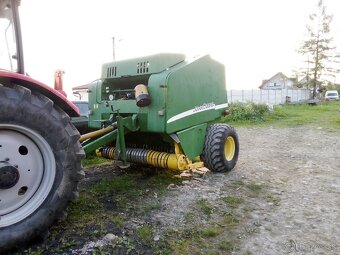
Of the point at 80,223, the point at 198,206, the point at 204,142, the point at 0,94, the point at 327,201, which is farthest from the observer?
the point at 204,142

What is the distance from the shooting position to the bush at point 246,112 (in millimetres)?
16125

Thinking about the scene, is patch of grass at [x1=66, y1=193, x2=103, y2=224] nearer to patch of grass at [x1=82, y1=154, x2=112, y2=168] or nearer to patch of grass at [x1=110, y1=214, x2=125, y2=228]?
patch of grass at [x1=110, y1=214, x2=125, y2=228]

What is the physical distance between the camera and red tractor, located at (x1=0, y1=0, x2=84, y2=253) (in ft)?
8.34

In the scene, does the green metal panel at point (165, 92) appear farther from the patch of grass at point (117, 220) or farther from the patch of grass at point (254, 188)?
the patch of grass at point (117, 220)

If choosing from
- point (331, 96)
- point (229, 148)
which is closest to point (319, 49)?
point (331, 96)

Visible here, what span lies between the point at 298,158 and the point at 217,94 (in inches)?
104

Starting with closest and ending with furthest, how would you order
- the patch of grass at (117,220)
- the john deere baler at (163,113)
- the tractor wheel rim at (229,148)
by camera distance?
1. the patch of grass at (117,220)
2. the john deere baler at (163,113)
3. the tractor wheel rim at (229,148)

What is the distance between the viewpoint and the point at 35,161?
2.76 m

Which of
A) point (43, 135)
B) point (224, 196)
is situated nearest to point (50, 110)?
point (43, 135)

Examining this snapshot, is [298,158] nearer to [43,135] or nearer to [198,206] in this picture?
[198,206]

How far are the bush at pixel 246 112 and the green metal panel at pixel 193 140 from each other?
36.5 ft

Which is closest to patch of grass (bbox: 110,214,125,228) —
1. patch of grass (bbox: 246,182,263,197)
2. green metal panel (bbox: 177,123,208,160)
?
green metal panel (bbox: 177,123,208,160)

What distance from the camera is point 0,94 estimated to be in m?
2.50

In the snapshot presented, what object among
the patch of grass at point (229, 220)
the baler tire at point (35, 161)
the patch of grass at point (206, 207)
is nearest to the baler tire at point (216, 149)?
the patch of grass at point (206, 207)
